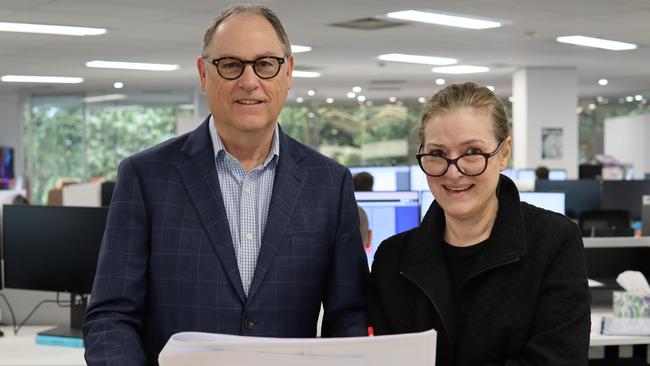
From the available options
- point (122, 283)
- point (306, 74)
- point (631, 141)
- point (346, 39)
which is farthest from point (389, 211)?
point (631, 141)

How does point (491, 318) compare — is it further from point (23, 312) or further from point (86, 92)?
point (86, 92)

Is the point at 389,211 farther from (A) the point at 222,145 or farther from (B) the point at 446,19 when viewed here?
(B) the point at 446,19

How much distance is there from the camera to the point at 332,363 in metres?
1.54

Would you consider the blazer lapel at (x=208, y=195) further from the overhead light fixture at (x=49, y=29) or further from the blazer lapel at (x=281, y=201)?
the overhead light fixture at (x=49, y=29)

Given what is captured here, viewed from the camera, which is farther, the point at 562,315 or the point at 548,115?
the point at 548,115

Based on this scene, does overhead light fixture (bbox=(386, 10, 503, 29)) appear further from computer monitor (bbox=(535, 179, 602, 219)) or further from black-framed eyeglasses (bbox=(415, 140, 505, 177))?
black-framed eyeglasses (bbox=(415, 140, 505, 177))

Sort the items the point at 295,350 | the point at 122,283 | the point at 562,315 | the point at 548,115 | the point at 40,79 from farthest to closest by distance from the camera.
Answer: the point at 40,79 < the point at 548,115 < the point at 122,283 < the point at 562,315 < the point at 295,350

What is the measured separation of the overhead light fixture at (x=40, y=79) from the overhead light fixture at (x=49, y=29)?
18.6 feet

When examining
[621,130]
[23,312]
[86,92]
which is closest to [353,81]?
[86,92]

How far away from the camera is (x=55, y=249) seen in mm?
4164

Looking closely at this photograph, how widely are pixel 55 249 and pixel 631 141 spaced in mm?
18463

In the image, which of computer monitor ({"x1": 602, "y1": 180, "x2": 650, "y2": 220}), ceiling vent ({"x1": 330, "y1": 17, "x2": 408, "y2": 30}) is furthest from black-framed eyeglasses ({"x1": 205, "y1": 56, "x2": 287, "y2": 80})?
computer monitor ({"x1": 602, "y1": 180, "x2": 650, "y2": 220})

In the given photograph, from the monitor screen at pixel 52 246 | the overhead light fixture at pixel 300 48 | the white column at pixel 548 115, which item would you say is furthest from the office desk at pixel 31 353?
A: the white column at pixel 548 115

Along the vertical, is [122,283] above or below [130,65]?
below
